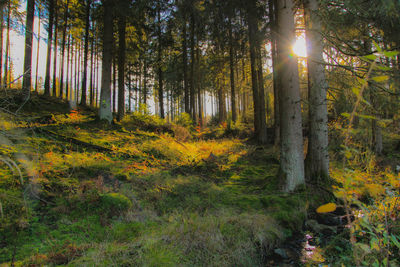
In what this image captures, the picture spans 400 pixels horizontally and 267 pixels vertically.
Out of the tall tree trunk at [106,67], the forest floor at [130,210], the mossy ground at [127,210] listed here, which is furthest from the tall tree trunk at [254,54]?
the tall tree trunk at [106,67]

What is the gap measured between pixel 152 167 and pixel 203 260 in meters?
4.08

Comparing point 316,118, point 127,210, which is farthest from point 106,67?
point 316,118

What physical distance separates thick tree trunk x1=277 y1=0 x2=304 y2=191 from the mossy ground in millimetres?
567

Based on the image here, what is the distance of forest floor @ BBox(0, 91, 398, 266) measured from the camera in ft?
9.18

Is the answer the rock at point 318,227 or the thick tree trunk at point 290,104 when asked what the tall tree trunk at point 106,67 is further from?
the rock at point 318,227

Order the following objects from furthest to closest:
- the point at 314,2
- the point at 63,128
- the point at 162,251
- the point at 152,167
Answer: the point at 63,128 → the point at 152,167 → the point at 314,2 → the point at 162,251

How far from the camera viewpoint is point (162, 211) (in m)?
4.45

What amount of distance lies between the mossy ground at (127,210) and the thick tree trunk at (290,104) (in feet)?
1.86

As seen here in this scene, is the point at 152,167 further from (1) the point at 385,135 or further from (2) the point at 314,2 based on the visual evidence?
(1) the point at 385,135

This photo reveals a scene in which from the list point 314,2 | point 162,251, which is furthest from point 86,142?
point 314,2

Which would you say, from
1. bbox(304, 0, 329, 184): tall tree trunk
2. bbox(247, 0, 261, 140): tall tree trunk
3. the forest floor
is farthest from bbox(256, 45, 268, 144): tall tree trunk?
bbox(304, 0, 329, 184): tall tree trunk

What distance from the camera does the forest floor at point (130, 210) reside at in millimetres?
2797

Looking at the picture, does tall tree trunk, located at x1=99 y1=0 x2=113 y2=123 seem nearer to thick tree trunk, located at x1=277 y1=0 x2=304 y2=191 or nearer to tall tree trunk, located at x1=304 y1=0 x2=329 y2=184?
thick tree trunk, located at x1=277 y1=0 x2=304 y2=191

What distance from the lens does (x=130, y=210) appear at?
4.17 m
